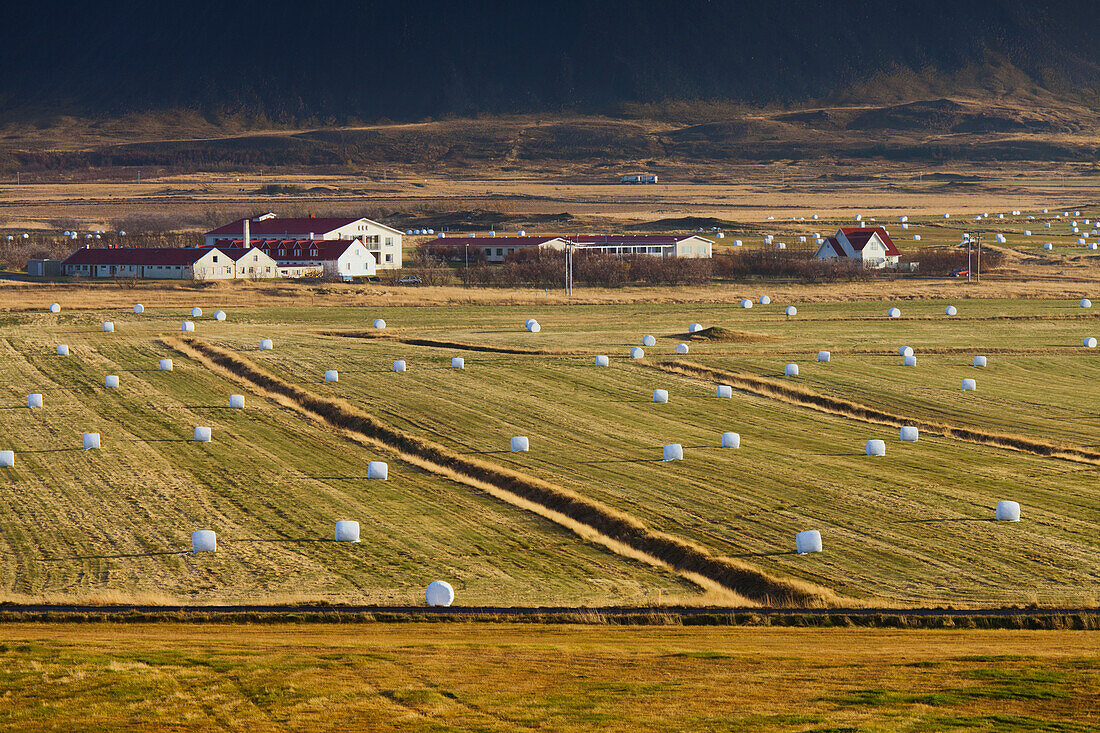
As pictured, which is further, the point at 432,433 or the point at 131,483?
the point at 432,433

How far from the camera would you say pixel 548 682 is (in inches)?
899

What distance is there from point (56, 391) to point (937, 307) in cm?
6151

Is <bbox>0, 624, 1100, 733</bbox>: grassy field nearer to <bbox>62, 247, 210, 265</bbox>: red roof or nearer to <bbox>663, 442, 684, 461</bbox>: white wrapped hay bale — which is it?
<bbox>663, 442, 684, 461</bbox>: white wrapped hay bale

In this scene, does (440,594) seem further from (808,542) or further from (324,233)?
(324,233)

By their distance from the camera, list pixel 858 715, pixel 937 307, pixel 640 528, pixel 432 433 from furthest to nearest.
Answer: pixel 937 307 < pixel 432 433 < pixel 640 528 < pixel 858 715

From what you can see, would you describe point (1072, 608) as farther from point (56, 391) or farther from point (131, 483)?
point (56, 391)

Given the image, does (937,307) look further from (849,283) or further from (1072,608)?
(1072,608)

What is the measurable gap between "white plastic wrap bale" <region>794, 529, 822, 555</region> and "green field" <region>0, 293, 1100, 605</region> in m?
0.47

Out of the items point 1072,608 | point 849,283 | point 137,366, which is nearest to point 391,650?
point 1072,608

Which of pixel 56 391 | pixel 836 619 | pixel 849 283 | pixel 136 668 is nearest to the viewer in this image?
pixel 136 668

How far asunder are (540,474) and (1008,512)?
13839mm

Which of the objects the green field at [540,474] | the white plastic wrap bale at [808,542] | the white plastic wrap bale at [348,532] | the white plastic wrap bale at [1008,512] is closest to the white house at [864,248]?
the green field at [540,474]

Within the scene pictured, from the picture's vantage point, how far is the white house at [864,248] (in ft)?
412

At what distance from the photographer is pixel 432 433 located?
1925 inches
